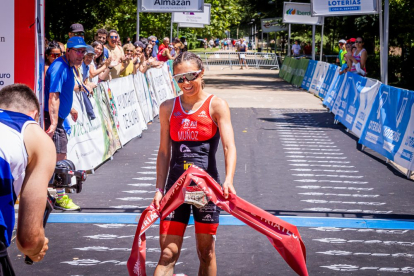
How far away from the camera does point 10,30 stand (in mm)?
7590

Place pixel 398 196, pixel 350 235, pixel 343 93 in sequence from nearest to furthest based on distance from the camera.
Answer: pixel 350 235
pixel 398 196
pixel 343 93

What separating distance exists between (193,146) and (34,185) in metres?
1.92

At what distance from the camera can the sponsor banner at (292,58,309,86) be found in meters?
30.5

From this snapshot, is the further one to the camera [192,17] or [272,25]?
[272,25]

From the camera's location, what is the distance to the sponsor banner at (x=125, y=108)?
13.1 metres

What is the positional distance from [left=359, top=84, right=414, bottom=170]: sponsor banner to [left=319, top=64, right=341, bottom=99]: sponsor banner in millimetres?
7004

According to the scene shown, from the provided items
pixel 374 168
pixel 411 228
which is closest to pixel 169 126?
pixel 411 228

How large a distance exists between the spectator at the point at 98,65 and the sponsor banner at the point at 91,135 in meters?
0.46

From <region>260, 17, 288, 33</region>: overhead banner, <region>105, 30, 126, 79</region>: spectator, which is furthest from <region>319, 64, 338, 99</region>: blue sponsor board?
<region>260, 17, 288, 33</region>: overhead banner

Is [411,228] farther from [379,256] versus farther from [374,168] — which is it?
[374,168]

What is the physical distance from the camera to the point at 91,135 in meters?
11.0

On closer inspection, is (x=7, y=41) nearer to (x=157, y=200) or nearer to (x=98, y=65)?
(x=157, y=200)

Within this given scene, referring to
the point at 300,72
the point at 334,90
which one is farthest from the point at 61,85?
the point at 300,72

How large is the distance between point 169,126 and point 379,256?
117 inches
